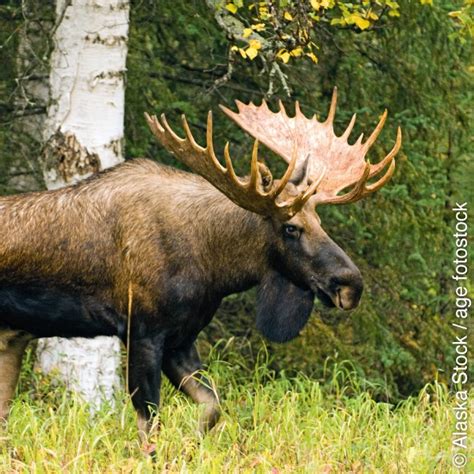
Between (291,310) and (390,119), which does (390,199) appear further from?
(291,310)

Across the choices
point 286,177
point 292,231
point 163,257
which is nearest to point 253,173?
point 286,177

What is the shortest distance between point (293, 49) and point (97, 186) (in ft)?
4.88

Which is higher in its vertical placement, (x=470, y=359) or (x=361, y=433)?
(x=361, y=433)

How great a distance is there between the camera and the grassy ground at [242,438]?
6301 millimetres

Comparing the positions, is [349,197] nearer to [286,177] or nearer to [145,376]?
[286,177]

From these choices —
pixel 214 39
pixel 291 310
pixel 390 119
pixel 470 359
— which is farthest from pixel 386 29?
pixel 291 310

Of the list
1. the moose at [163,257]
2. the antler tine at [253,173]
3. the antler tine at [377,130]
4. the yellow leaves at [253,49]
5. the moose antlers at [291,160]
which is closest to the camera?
the antler tine at [253,173]

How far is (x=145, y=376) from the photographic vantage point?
7.12m

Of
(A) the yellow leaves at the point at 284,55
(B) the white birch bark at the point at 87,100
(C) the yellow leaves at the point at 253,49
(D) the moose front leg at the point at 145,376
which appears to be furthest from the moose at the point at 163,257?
(B) the white birch bark at the point at 87,100

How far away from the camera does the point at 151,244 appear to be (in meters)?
7.12

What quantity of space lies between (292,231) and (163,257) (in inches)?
26.6

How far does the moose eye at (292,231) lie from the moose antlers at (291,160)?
6 centimetres

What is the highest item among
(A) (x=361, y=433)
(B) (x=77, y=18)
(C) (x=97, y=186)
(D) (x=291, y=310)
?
(B) (x=77, y=18)

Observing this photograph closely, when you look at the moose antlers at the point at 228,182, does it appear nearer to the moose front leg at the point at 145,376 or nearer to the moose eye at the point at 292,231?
the moose eye at the point at 292,231
